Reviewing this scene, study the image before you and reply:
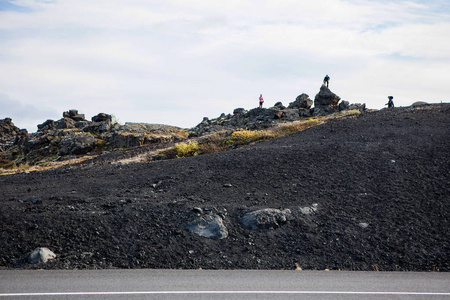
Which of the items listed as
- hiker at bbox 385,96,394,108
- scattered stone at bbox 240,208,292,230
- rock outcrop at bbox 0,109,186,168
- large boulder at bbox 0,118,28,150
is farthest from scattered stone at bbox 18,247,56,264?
large boulder at bbox 0,118,28,150

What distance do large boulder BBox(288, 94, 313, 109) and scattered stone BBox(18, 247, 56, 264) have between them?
40.7 m

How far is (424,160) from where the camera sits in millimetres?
16375

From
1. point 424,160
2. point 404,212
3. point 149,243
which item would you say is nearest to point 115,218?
point 149,243

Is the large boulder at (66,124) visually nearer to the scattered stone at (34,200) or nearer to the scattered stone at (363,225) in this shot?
the scattered stone at (34,200)

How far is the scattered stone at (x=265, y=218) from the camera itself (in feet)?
36.5

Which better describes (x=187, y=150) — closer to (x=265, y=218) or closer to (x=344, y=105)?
(x=265, y=218)

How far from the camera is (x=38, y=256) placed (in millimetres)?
9164

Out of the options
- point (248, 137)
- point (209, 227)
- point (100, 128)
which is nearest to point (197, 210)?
point (209, 227)

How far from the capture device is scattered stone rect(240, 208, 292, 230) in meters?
11.1

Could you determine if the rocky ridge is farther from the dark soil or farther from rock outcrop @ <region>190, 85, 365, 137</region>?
the dark soil

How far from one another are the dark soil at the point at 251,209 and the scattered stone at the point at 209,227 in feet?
0.57

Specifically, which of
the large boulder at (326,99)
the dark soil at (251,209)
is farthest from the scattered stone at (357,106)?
the dark soil at (251,209)

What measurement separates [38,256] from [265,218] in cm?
596

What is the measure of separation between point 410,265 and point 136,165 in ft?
44.1
